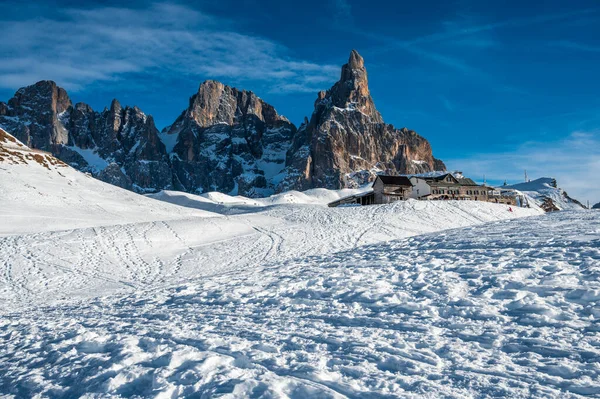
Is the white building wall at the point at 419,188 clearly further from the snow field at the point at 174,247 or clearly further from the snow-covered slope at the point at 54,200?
the snow-covered slope at the point at 54,200

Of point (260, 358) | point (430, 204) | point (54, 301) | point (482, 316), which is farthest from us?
point (430, 204)

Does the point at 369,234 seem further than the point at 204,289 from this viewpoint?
Yes

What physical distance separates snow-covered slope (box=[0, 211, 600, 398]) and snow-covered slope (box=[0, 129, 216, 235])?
82.1 ft

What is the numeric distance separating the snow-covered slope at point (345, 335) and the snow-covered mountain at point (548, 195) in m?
106

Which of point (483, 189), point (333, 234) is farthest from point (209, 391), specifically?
point (483, 189)

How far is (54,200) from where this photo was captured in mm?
43250

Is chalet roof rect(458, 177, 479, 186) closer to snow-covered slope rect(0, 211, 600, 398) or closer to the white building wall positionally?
the white building wall

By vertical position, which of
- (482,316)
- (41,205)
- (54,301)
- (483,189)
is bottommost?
(54,301)

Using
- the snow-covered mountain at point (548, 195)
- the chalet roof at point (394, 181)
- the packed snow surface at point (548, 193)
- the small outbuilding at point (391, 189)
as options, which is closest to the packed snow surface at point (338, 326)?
the small outbuilding at point (391, 189)

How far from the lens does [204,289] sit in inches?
503

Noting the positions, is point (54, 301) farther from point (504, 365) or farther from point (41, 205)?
point (41, 205)

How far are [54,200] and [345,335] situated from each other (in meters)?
43.4

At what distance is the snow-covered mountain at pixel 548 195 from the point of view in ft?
361

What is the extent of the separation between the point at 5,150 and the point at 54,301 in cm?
4836
